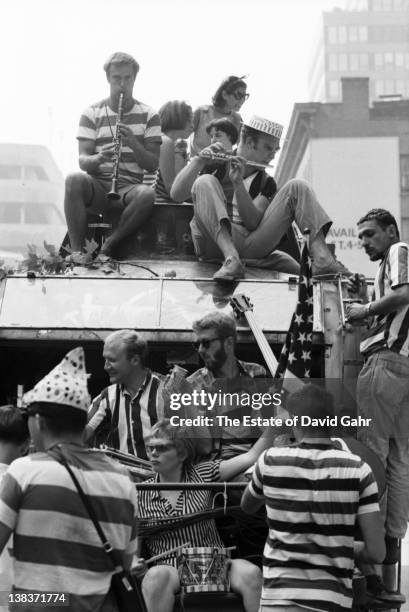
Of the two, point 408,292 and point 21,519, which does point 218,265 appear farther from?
point 21,519

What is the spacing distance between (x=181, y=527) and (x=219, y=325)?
1.25 meters

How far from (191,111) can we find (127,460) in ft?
17.4

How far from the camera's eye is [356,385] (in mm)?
6715

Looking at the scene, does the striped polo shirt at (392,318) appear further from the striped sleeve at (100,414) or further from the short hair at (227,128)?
the short hair at (227,128)

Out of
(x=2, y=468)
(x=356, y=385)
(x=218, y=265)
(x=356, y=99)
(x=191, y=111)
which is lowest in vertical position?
(x=2, y=468)

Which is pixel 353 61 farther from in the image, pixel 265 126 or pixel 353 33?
pixel 265 126

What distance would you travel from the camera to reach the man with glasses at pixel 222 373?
6.34m

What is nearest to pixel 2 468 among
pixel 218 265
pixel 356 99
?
pixel 218 265

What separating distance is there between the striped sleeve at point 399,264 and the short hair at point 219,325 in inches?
36.8

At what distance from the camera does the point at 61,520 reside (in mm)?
3920

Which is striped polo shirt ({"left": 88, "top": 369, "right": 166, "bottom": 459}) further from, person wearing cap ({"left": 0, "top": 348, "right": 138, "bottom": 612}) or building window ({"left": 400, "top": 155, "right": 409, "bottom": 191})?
building window ({"left": 400, "top": 155, "right": 409, "bottom": 191})

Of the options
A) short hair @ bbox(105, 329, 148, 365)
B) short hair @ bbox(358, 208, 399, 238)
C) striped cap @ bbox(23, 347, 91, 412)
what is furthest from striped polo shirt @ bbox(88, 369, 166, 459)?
striped cap @ bbox(23, 347, 91, 412)

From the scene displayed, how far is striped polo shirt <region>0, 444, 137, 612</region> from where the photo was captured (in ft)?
12.8

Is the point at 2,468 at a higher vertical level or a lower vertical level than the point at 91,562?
higher
